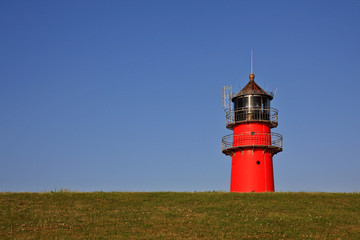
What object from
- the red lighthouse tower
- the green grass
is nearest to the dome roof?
the red lighthouse tower

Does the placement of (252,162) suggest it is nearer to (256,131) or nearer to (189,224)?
(256,131)

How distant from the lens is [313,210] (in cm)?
2428

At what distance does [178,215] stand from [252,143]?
583 inches

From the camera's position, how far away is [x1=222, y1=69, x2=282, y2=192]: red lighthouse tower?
3550cm

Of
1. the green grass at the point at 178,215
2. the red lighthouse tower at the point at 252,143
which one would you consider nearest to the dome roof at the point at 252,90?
the red lighthouse tower at the point at 252,143

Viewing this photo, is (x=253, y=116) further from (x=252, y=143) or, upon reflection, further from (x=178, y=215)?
(x=178, y=215)

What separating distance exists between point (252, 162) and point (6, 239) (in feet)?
73.3

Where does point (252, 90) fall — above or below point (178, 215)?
above

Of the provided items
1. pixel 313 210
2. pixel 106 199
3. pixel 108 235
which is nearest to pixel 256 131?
pixel 313 210

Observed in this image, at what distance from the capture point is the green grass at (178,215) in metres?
19.2

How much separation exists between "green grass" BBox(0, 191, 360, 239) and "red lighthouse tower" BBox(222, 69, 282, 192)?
638 centimetres

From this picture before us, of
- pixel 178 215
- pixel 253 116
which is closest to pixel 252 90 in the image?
pixel 253 116

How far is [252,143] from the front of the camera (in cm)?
3569

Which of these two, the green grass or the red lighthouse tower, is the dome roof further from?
the green grass
